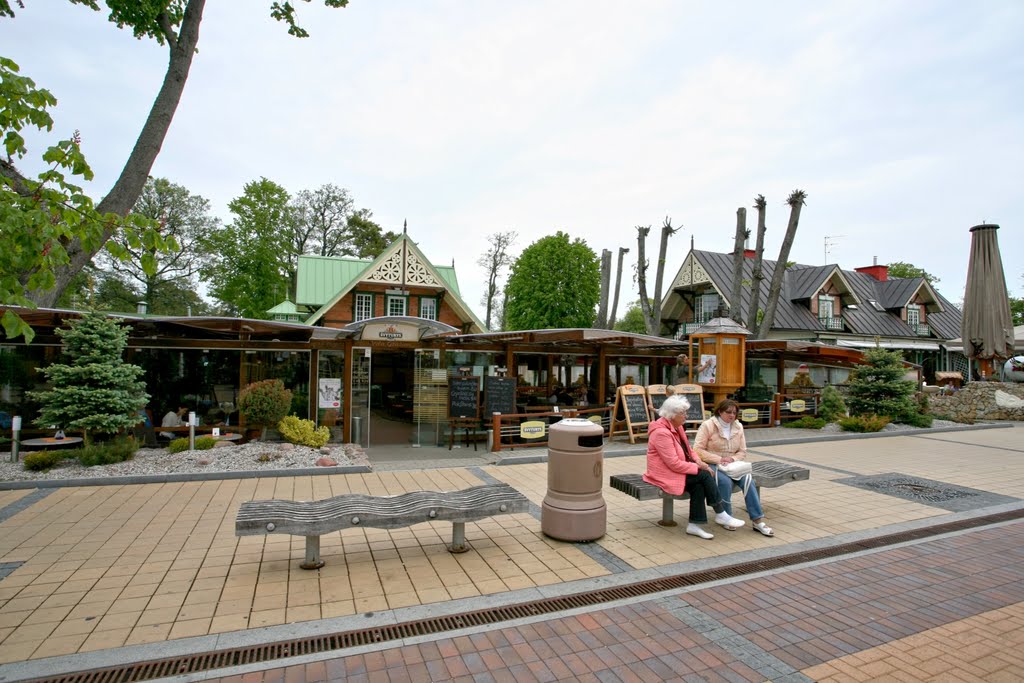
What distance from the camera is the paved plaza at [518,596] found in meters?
3.34

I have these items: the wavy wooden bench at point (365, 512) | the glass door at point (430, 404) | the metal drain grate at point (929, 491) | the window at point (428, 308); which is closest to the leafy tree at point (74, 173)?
the wavy wooden bench at point (365, 512)

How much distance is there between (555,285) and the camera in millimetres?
38344

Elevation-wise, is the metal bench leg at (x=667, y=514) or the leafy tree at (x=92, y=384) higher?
the leafy tree at (x=92, y=384)

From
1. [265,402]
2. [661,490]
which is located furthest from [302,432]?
[661,490]

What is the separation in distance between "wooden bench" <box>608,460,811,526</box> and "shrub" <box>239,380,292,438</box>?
6.76 metres

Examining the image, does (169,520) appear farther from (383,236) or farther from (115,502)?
(383,236)

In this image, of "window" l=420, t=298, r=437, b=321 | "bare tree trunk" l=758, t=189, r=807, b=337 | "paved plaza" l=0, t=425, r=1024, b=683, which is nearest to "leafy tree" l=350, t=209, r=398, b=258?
"window" l=420, t=298, r=437, b=321

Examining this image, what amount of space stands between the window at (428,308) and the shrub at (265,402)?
17171mm

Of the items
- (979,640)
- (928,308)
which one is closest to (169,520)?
(979,640)

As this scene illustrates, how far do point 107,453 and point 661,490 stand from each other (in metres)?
7.97

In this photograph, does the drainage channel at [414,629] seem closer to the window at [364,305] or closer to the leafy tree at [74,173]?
the leafy tree at [74,173]

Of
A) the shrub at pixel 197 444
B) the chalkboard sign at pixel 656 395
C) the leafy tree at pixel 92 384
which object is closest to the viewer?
the leafy tree at pixel 92 384

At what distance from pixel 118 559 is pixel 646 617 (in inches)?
178

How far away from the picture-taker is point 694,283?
107 ft
